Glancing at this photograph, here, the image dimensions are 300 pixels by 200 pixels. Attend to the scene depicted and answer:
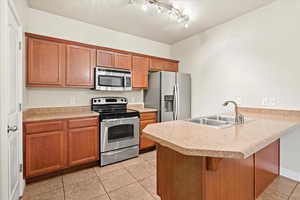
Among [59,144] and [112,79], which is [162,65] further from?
[59,144]

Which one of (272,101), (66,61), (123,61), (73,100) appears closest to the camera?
(272,101)

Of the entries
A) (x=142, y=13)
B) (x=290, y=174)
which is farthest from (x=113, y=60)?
(x=290, y=174)

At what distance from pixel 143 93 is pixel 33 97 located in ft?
7.52

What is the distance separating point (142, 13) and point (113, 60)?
1.06 metres

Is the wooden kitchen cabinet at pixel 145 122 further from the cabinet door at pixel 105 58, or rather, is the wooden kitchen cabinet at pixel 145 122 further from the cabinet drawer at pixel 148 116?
the cabinet door at pixel 105 58

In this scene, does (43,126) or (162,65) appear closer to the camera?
(43,126)

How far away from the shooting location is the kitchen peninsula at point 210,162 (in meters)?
0.94

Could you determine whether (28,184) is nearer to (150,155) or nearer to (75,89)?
(75,89)

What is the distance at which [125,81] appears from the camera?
3.20 m

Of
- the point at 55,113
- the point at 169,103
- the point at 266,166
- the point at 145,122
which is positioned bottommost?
the point at 266,166

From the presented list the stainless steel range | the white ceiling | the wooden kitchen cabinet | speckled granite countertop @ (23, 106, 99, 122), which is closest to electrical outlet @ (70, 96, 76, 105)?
speckled granite countertop @ (23, 106, 99, 122)

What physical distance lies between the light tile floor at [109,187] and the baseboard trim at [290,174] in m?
0.09

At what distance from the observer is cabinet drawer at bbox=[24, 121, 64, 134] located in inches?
79.7

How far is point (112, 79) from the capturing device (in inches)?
120
